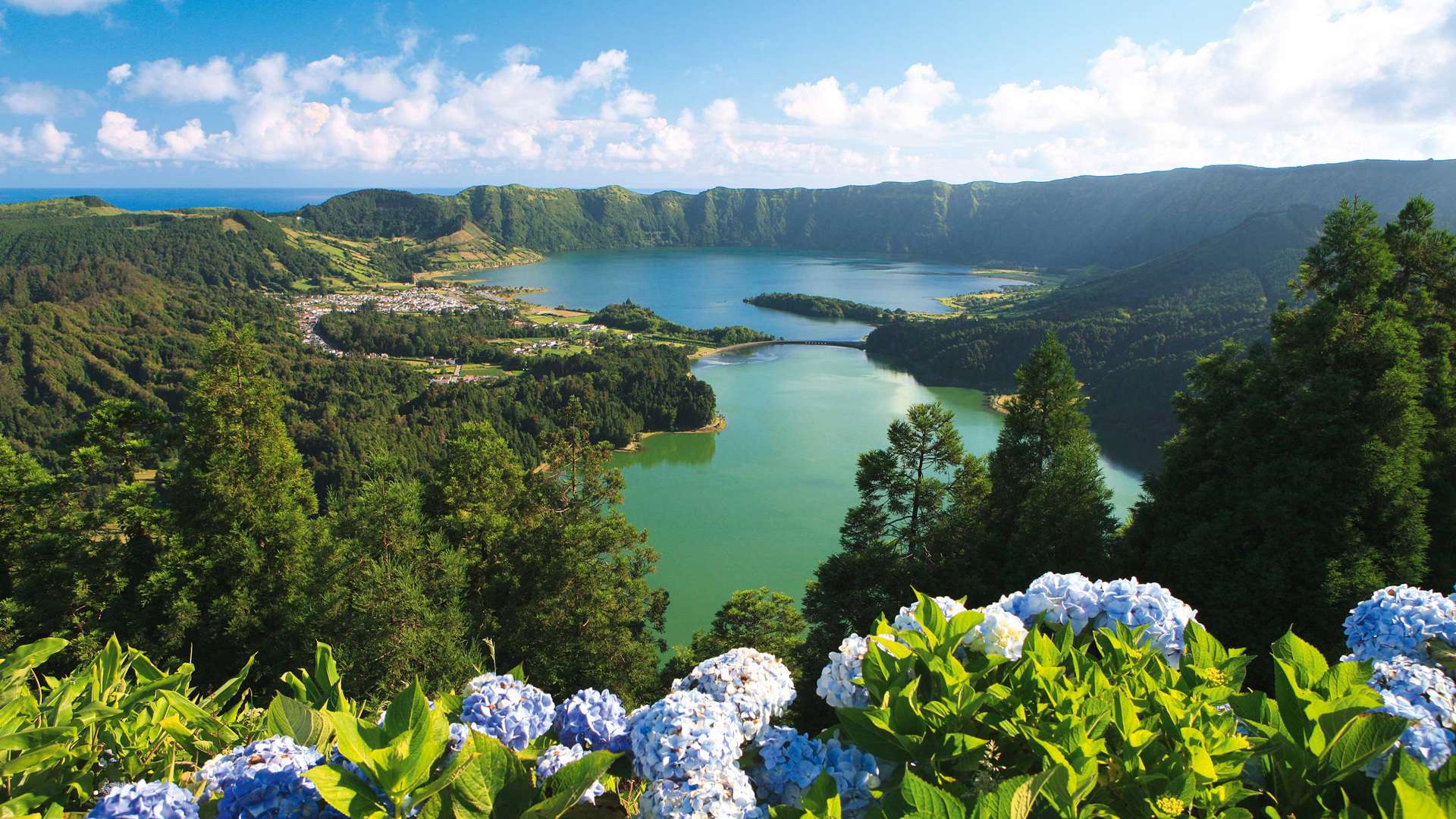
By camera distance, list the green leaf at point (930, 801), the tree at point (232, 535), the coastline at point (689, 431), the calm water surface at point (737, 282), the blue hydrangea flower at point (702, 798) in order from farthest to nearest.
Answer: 1. the calm water surface at point (737, 282)
2. the coastline at point (689, 431)
3. the tree at point (232, 535)
4. the blue hydrangea flower at point (702, 798)
5. the green leaf at point (930, 801)

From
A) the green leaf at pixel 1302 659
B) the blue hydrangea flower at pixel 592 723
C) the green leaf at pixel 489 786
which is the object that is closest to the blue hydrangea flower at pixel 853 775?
the blue hydrangea flower at pixel 592 723

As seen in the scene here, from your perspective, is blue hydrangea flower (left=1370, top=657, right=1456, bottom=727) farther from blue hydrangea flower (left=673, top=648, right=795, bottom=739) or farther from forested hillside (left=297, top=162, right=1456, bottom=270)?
forested hillside (left=297, top=162, right=1456, bottom=270)

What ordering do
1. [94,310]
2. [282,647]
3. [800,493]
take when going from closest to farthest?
1. [282,647]
2. [800,493]
3. [94,310]

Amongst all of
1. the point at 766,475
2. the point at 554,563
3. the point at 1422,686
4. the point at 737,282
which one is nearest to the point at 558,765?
the point at 1422,686

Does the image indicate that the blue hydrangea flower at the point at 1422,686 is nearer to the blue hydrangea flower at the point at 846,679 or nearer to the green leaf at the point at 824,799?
the blue hydrangea flower at the point at 846,679

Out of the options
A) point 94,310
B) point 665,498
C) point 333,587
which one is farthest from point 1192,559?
point 94,310

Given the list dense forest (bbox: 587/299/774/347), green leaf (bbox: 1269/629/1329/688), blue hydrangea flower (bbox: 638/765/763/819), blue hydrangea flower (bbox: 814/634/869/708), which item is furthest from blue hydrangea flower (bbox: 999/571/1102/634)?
dense forest (bbox: 587/299/774/347)

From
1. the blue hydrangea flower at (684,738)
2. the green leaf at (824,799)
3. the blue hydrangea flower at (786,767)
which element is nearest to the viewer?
the green leaf at (824,799)

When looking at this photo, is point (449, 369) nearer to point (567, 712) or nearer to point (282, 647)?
point (282, 647)
